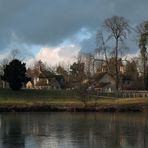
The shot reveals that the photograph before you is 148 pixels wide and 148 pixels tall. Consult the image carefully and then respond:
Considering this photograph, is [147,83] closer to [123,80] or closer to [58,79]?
[123,80]

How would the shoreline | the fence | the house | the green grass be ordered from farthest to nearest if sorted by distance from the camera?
the house, the fence, the green grass, the shoreline

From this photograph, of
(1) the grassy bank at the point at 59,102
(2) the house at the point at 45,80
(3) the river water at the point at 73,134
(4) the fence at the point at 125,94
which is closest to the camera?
(3) the river water at the point at 73,134

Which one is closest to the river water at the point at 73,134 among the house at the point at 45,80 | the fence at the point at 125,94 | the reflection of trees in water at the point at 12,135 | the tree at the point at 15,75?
the reflection of trees in water at the point at 12,135

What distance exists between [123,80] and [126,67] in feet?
54.6

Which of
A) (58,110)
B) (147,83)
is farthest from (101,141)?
(147,83)

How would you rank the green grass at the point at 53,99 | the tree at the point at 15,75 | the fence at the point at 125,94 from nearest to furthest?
1. the green grass at the point at 53,99
2. the fence at the point at 125,94
3. the tree at the point at 15,75

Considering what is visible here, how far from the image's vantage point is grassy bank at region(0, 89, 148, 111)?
8925 centimetres

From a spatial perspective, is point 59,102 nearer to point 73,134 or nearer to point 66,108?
point 66,108

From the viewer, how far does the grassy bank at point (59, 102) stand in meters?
89.2

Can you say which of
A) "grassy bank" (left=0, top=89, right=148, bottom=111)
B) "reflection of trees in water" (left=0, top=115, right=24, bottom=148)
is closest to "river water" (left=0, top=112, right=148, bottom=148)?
"reflection of trees in water" (left=0, top=115, right=24, bottom=148)

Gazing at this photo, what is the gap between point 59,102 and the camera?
95.8 metres

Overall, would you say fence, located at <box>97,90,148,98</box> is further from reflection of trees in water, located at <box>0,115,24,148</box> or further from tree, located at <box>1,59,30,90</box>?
reflection of trees in water, located at <box>0,115,24,148</box>

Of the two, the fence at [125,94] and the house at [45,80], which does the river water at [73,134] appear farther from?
the house at [45,80]

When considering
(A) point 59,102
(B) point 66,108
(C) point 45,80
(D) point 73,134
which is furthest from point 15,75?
(C) point 45,80
